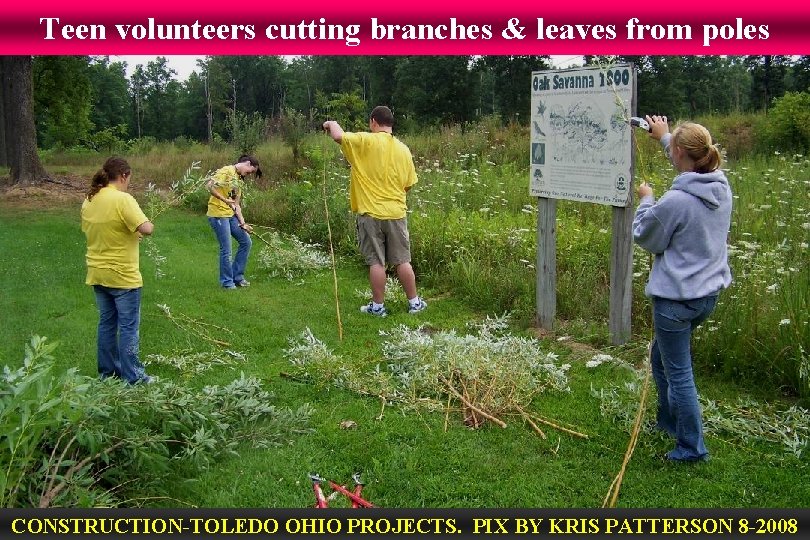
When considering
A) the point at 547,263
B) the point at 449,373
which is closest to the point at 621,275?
the point at 547,263

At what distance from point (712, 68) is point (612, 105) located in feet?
155

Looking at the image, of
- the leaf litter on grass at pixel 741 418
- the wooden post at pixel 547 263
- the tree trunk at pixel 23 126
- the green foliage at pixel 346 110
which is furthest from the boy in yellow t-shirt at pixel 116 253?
the tree trunk at pixel 23 126

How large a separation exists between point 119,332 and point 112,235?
80 centimetres

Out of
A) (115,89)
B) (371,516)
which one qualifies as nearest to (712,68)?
(115,89)

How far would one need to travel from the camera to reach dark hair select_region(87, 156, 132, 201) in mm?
5359

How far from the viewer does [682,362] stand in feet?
13.1

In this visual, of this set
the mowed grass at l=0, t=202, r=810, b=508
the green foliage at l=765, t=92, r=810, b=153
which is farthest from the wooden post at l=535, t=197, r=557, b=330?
the green foliage at l=765, t=92, r=810, b=153

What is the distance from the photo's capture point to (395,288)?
838 cm

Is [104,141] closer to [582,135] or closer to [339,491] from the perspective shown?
[582,135]

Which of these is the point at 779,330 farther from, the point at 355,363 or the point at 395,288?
the point at 395,288

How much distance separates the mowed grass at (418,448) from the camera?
3865 mm

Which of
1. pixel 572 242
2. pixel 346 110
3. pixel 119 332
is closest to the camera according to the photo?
pixel 119 332

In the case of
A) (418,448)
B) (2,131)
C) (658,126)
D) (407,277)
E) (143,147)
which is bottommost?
(418,448)

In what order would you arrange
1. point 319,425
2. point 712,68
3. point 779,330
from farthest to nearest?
point 712,68 < point 779,330 < point 319,425
